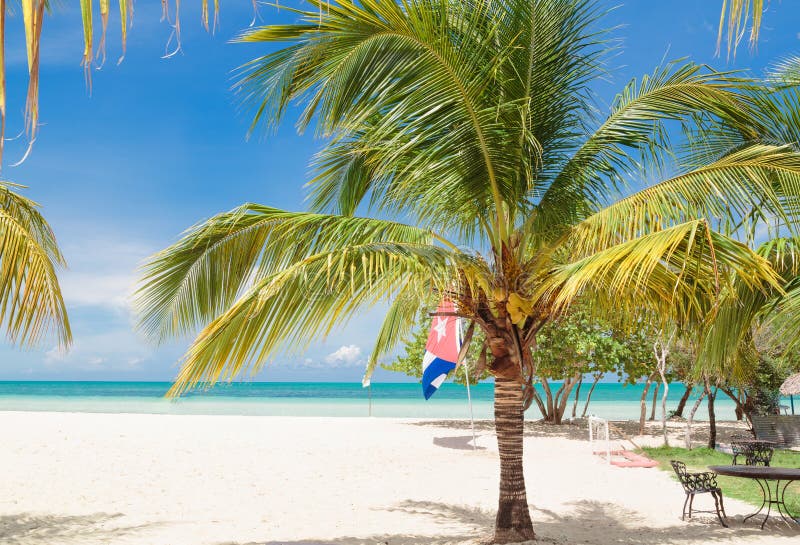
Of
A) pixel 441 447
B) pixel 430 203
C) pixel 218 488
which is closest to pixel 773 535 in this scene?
pixel 430 203

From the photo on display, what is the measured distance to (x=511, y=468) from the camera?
6594mm

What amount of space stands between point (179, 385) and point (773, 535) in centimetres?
673

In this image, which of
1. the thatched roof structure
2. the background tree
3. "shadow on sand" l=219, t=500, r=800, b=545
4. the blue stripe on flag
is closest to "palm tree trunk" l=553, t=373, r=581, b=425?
the background tree

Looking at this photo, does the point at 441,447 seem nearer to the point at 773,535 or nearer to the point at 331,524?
the point at 331,524

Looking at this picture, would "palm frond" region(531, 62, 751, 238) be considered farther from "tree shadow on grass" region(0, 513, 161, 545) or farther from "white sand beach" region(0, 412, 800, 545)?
"tree shadow on grass" region(0, 513, 161, 545)

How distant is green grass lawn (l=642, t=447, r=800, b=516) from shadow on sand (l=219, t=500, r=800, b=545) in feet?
4.35

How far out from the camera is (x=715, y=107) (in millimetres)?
5738

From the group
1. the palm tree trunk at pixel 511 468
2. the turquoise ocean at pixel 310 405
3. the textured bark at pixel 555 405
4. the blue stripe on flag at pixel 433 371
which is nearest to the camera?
the palm tree trunk at pixel 511 468

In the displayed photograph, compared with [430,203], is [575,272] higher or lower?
lower

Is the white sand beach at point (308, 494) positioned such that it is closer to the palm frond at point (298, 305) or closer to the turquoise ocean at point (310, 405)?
the palm frond at point (298, 305)

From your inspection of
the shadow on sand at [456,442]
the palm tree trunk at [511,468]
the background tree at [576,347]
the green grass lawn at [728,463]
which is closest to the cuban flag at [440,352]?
the palm tree trunk at [511,468]

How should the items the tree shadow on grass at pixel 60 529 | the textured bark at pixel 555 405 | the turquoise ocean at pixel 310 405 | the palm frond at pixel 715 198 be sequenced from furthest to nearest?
the turquoise ocean at pixel 310 405 → the textured bark at pixel 555 405 → the tree shadow on grass at pixel 60 529 → the palm frond at pixel 715 198

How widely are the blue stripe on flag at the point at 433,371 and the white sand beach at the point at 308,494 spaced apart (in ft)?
5.20

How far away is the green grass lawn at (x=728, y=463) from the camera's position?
9.83 meters
